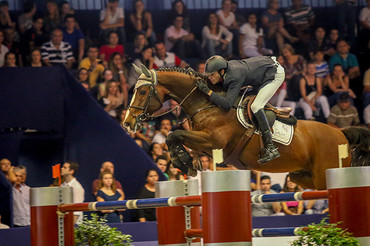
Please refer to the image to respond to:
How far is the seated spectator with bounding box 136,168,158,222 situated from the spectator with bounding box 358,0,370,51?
18.2 feet

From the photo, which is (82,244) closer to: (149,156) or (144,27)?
(149,156)

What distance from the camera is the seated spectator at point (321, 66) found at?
11688mm

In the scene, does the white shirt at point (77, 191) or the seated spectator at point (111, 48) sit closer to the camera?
the white shirt at point (77, 191)

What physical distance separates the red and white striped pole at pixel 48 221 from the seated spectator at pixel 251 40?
6975 mm

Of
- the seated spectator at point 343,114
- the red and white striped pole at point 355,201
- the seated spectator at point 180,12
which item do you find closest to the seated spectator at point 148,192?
the seated spectator at point 343,114

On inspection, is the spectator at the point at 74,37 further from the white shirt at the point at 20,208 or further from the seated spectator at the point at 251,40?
the white shirt at the point at 20,208

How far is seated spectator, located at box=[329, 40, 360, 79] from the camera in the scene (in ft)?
39.3

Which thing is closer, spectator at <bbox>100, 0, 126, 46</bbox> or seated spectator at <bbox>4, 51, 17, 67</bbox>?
seated spectator at <bbox>4, 51, 17, 67</bbox>

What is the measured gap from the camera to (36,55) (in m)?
10.5

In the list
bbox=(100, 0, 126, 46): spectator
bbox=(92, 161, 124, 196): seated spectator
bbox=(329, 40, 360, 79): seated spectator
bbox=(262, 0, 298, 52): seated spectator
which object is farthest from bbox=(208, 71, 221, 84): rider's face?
bbox=(262, 0, 298, 52): seated spectator

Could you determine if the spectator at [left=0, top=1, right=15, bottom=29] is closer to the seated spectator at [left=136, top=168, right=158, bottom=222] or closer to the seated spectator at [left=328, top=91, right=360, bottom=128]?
the seated spectator at [left=136, top=168, right=158, bottom=222]

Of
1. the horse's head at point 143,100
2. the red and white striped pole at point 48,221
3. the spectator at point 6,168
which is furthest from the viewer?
the spectator at point 6,168

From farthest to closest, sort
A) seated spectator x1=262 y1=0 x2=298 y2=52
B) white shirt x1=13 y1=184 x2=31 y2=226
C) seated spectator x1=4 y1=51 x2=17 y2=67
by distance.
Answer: seated spectator x1=262 y1=0 x2=298 y2=52 < seated spectator x1=4 y1=51 x2=17 y2=67 < white shirt x1=13 y1=184 x2=31 y2=226

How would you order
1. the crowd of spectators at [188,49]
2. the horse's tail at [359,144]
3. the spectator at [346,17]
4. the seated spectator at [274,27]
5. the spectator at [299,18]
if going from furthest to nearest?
the spectator at [346,17] < the spectator at [299,18] < the seated spectator at [274,27] < the crowd of spectators at [188,49] < the horse's tail at [359,144]
